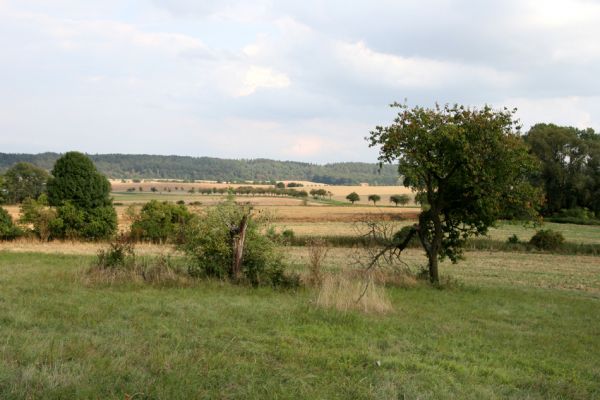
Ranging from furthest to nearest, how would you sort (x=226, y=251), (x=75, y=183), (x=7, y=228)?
(x=75, y=183) → (x=7, y=228) → (x=226, y=251)

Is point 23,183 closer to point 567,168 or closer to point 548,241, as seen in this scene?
point 548,241

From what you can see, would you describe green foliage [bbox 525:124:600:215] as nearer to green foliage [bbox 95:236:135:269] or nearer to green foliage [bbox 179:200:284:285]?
green foliage [bbox 179:200:284:285]

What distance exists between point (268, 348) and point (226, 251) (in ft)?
25.6

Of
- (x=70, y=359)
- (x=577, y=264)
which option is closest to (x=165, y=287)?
(x=70, y=359)

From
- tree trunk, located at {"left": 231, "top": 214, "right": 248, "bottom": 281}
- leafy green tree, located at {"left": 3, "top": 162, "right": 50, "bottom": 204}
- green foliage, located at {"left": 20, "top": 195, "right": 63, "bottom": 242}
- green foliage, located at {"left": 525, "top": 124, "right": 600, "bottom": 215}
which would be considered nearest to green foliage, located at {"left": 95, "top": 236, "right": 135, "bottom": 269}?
tree trunk, located at {"left": 231, "top": 214, "right": 248, "bottom": 281}

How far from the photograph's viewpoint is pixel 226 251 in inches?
586

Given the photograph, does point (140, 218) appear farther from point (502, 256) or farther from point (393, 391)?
point (393, 391)

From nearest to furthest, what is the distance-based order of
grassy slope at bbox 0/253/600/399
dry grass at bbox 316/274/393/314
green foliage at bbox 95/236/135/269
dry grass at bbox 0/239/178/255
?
1. grassy slope at bbox 0/253/600/399
2. dry grass at bbox 316/274/393/314
3. green foliage at bbox 95/236/135/269
4. dry grass at bbox 0/239/178/255

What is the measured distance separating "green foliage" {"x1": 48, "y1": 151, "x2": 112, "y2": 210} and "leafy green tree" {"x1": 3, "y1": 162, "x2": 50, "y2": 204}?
5263 centimetres

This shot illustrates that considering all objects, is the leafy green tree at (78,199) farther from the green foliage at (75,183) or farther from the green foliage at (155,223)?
the green foliage at (155,223)

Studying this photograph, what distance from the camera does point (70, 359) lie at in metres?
6.26

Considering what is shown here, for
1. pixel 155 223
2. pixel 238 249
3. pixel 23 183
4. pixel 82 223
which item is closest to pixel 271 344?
pixel 238 249

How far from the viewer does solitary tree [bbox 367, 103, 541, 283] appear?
15930 millimetres

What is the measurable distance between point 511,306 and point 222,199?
8883 millimetres
